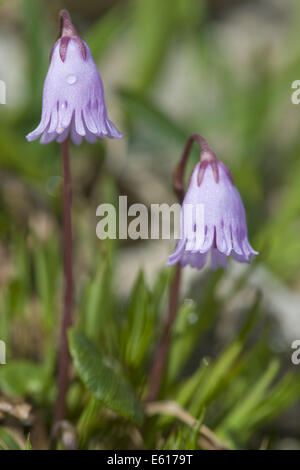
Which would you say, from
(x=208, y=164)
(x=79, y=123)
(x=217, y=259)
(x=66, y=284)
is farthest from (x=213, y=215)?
(x=66, y=284)

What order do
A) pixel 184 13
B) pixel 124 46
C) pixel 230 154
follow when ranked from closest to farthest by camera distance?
pixel 230 154, pixel 184 13, pixel 124 46

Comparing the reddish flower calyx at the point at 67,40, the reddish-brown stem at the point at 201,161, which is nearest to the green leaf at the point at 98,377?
the reddish-brown stem at the point at 201,161

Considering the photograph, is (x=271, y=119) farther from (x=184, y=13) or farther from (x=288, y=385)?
(x=288, y=385)

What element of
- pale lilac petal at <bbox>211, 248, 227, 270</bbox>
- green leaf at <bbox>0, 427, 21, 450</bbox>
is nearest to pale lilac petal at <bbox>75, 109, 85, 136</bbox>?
pale lilac petal at <bbox>211, 248, 227, 270</bbox>

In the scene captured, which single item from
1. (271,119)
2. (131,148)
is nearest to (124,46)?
(271,119)

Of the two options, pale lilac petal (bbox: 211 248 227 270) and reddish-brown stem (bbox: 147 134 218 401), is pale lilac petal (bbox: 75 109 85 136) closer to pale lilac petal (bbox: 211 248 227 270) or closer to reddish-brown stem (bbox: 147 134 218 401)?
reddish-brown stem (bbox: 147 134 218 401)

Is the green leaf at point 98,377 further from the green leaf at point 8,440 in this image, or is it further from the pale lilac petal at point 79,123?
the pale lilac petal at point 79,123
